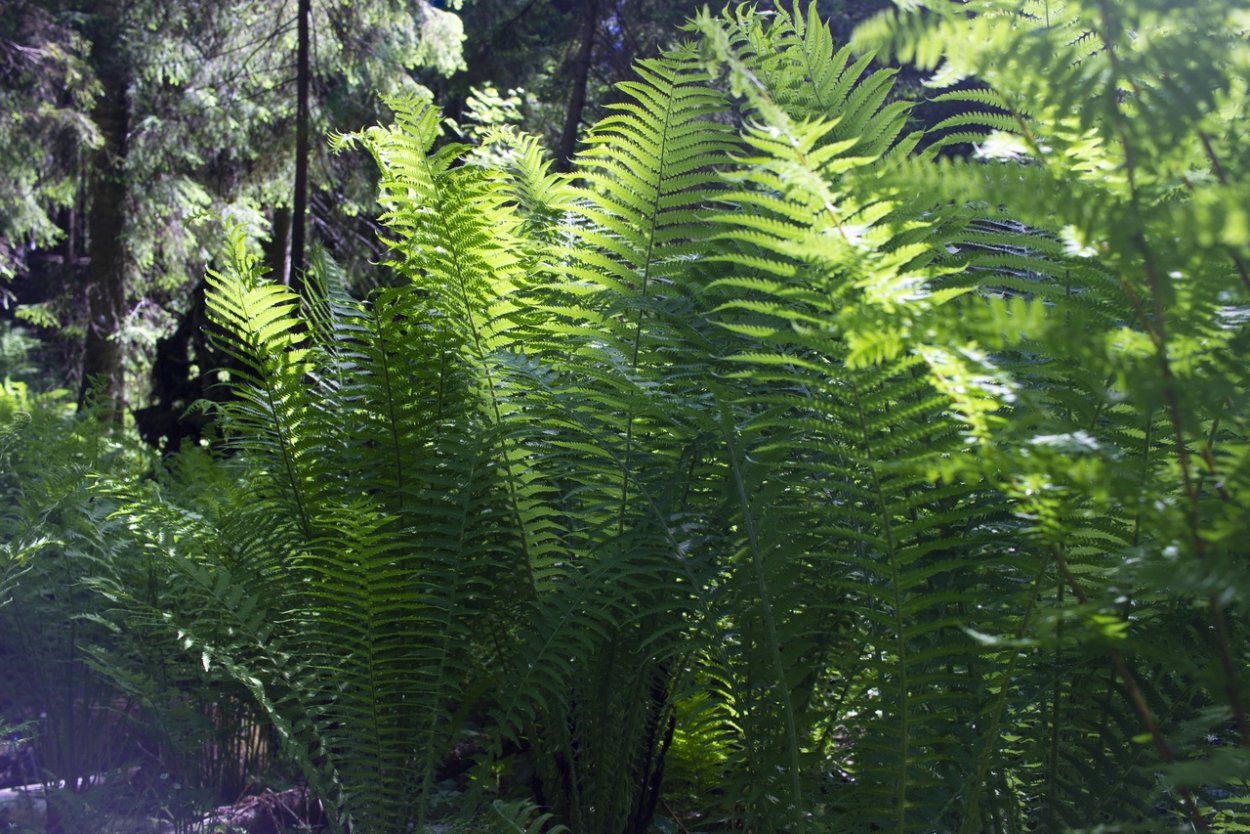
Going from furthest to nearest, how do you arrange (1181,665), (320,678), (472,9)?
(472,9)
(320,678)
(1181,665)

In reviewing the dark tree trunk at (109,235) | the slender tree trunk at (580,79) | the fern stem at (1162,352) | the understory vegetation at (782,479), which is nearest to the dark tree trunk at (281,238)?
the dark tree trunk at (109,235)

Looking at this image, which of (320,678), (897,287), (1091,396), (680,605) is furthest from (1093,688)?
(320,678)

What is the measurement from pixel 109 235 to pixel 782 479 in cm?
790

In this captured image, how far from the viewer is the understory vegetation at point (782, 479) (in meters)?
0.77

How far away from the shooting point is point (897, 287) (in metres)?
0.84

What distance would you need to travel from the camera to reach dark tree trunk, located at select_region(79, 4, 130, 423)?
7473mm

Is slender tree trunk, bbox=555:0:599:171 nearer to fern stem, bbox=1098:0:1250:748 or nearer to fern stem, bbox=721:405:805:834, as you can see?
fern stem, bbox=721:405:805:834

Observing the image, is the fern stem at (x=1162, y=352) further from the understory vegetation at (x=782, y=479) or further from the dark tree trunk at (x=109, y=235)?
the dark tree trunk at (x=109, y=235)

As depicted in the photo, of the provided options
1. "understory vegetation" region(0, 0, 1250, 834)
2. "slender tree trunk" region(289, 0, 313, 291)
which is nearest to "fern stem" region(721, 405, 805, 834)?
"understory vegetation" region(0, 0, 1250, 834)

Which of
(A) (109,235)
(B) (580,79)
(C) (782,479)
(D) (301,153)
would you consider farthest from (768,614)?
(A) (109,235)

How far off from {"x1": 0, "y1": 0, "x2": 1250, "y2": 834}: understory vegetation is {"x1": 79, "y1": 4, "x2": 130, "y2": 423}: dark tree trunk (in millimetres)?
6141

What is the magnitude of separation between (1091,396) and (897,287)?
0.44 metres

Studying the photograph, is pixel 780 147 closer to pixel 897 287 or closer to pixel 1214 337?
pixel 897 287

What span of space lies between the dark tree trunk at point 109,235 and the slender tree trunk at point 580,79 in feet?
10.8
